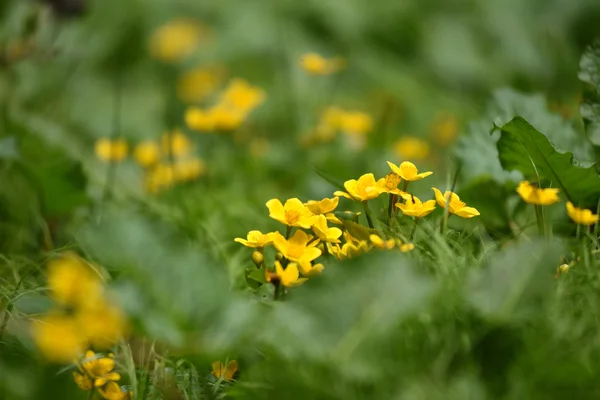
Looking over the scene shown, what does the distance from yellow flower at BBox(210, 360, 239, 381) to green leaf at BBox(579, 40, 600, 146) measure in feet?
2.03

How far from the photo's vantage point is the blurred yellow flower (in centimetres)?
228

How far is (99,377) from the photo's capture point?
2.77ft

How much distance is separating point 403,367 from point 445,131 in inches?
65.0

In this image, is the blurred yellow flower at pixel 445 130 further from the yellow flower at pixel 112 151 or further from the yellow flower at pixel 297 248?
the yellow flower at pixel 297 248

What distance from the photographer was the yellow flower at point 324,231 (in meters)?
0.90

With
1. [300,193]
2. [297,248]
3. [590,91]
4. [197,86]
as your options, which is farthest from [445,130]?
[297,248]

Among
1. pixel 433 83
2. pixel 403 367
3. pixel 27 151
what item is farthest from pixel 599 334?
pixel 433 83

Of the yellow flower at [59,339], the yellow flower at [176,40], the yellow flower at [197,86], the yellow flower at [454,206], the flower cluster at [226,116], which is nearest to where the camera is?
the yellow flower at [59,339]

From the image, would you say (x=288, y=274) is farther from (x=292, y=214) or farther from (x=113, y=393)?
(x=113, y=393)

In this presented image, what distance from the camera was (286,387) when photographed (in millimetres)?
735

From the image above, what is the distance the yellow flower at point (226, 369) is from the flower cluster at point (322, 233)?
0.35 feet

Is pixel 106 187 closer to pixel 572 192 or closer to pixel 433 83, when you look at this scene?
pixel 572 192

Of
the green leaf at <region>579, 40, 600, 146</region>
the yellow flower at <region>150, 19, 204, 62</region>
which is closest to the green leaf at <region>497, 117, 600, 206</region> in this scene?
the green leaf at <region>579, 40, 600, 146</region>

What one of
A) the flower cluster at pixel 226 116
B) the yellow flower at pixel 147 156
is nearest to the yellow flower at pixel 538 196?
the flower cluster at pixel 226 116
